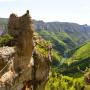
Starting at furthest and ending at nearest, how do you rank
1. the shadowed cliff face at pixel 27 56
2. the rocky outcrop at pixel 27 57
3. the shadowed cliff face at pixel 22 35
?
the shadowed cliff face at pixel 22 35, the shadowed cliff face at pixel 27 56, the rocky outcrop at pixel 27 57

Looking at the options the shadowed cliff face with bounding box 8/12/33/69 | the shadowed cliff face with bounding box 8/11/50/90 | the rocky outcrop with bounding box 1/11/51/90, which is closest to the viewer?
the rocky outcrop with bounding box 1/11/51/90

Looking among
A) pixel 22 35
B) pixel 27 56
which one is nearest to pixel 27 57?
pixel 27 56

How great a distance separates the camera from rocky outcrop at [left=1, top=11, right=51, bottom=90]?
5309 cm

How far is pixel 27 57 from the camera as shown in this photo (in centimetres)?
5616

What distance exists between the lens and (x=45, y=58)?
62.6 meters

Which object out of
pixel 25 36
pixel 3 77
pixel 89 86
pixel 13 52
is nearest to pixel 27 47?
pixel 25 36

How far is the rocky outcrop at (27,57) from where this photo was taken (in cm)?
5309

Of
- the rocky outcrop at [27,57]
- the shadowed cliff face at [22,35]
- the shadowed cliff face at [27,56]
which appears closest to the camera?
the rocky outcrop at [27,57]

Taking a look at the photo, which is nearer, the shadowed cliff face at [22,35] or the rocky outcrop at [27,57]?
the rocky outcrop at [27,57]

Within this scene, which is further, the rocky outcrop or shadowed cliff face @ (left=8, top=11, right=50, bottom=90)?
shadowed cliff face @ (left=8, top=11, right=50, bottom=90)

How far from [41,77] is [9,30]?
33.6 ft

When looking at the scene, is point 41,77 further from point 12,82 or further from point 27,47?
point 12,82

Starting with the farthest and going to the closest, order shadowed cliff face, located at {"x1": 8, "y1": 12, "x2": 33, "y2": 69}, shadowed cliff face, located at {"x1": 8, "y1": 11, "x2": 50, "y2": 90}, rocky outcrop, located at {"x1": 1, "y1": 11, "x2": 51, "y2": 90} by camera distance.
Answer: shadowed cliff face, located at {"x1": 8, "y1": 12, "x2": 33, "y2": 69}, shadowed cliff face, located at {"x1": 8, "y1": 11, "x2": 50, "y2": 90}, rocky outcrop, located at {"x1": 1, "y1": 11, "x2": 51, "y2": 90}

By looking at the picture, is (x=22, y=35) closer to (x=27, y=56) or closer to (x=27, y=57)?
(x=27, y=56)
